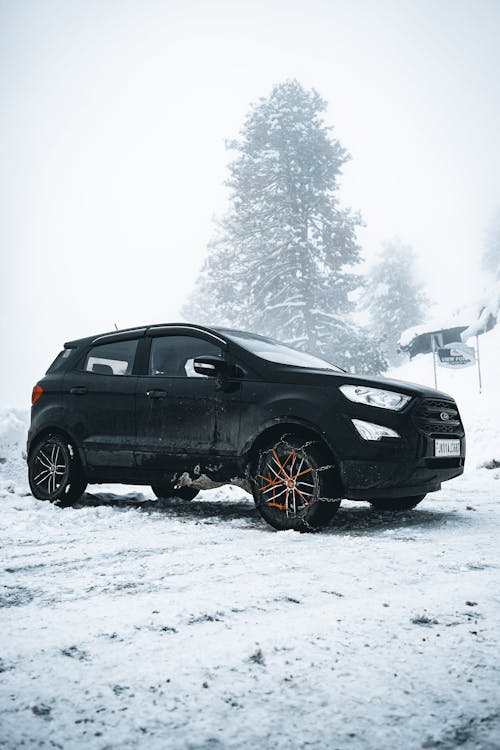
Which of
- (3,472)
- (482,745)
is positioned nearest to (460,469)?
(482,745)

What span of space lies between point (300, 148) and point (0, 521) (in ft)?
92.2

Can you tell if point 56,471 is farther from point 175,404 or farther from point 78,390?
point 175,404

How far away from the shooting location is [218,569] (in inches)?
137

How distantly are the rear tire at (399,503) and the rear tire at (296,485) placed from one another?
1447 mm

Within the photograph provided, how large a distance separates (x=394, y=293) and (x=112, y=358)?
4488cm

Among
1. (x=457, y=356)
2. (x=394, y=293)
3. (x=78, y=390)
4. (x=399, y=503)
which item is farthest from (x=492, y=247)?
(x=78, y=390)

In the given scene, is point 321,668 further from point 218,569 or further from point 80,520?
point 80,520

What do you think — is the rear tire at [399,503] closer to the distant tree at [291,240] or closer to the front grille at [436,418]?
the front grille at [436,418]

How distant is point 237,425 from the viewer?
17.0 ft

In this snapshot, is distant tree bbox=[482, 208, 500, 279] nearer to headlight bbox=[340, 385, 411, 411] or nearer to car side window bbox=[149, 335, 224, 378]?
car side window bbox=[149, 335, 224, 378]

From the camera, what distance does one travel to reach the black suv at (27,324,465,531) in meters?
4.67

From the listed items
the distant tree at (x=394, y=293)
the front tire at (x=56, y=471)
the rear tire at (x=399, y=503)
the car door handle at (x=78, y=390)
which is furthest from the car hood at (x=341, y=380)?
the distant tree at (x=394, y=293)

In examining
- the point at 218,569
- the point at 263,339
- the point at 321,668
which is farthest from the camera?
the point at 263,339

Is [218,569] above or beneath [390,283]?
beneath
